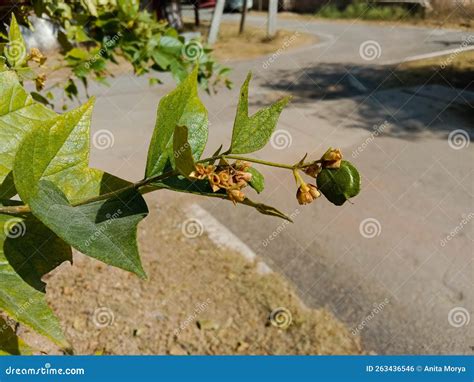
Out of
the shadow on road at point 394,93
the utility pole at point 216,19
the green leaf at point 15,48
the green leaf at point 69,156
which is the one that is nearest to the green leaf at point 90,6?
the green leaf at point 15,48

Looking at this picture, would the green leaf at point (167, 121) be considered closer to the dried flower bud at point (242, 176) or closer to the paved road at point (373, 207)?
the dried flower bud at point (242, 176)

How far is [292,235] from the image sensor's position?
9.84 feet

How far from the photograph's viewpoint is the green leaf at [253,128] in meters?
0.40

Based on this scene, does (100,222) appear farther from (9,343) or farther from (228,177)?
(9,343)

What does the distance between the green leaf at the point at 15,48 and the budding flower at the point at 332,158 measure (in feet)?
1.43

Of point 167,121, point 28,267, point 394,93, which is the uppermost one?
point 167,121

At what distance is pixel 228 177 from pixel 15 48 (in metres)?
0.43

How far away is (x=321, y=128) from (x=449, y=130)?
1100mm

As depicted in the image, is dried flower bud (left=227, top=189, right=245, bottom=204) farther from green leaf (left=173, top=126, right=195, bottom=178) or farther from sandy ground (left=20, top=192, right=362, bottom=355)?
sandy ground (left=20, top=192, right=362, bottom=355)

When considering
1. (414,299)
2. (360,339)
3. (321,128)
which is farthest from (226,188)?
(321,128)

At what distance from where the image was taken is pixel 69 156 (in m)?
0.47

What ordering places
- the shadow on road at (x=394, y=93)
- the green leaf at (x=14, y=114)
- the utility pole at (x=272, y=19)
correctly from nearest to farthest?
the green leaf at (x=14, y=114) → the shadow on road at (x=394, y=93) → the utility pole at (x=272, y=19)

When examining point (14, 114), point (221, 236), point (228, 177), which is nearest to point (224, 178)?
point (228, 177)

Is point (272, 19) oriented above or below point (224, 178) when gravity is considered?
below
